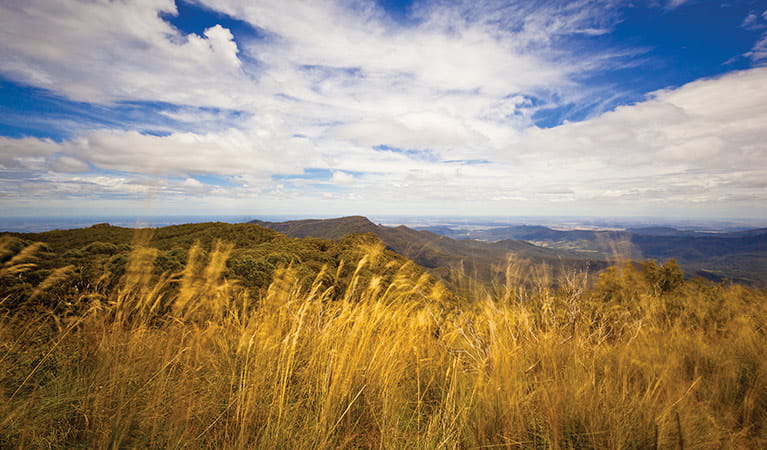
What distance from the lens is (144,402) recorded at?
5.85ft

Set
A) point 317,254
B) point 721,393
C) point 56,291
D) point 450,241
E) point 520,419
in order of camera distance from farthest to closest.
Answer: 1. point 450,241
2. point 317,254
3. point 56,291
4. point 721,393
5. point 520,419

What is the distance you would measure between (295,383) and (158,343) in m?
1.34

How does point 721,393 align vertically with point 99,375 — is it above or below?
below

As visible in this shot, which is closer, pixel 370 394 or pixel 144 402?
pixel 144 402

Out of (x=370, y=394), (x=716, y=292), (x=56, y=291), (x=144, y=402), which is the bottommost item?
(x=716, y=292)

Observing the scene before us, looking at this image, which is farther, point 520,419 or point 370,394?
point 370,394

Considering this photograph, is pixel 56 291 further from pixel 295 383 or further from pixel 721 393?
pixel 721 393

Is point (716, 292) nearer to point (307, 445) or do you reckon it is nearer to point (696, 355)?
point (696, 355)

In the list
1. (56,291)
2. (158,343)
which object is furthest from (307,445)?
(56,291)

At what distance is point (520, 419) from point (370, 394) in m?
0.98

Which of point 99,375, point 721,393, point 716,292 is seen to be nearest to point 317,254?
point 99,375

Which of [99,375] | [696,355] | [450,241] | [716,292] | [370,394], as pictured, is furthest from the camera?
[450,241]

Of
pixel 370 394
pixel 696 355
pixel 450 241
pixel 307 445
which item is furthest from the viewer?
pixel 450 241

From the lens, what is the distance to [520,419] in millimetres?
1782
